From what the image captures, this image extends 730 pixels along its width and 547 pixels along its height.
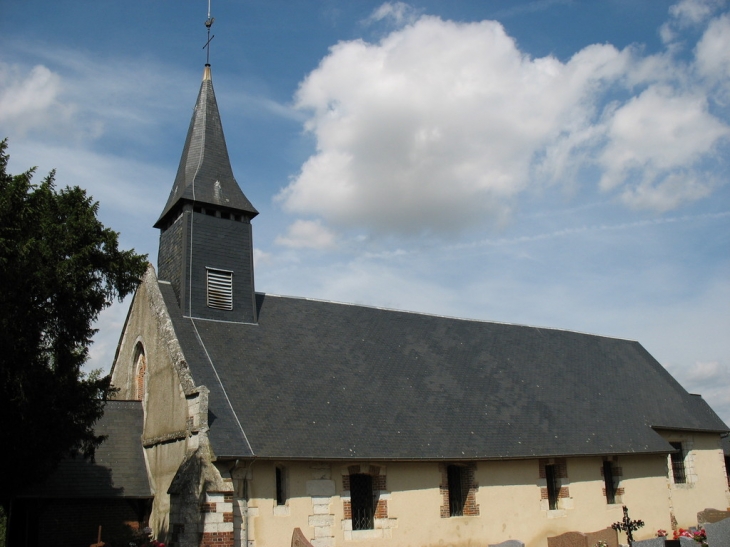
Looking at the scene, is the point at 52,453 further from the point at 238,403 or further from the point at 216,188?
the point at 216,188

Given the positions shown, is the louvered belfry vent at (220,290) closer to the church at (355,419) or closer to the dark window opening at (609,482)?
the church at (355,419)

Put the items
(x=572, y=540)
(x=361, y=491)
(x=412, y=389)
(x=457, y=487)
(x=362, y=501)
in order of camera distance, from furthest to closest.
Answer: (x=412, y=389) → (x=457, y=487) → (x=572, y=540) → (x=361, y=491) → (x=362, y=501)

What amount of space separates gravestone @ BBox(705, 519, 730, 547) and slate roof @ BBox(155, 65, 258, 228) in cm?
1316

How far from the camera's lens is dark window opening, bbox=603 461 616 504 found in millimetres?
19170

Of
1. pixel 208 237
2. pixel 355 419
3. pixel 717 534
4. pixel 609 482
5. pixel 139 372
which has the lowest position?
pixel 717 534

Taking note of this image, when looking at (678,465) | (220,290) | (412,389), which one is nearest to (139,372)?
(220,290)

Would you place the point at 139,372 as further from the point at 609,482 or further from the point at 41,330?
the point at 609,482

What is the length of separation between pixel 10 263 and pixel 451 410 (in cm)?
1087

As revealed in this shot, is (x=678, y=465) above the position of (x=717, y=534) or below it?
above

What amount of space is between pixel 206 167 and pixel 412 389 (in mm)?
8330

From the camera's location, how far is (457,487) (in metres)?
16.6

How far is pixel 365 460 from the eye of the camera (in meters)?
14.7

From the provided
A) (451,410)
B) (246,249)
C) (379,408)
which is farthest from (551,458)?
(246,249)

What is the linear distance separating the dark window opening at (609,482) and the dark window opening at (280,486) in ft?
32.5
